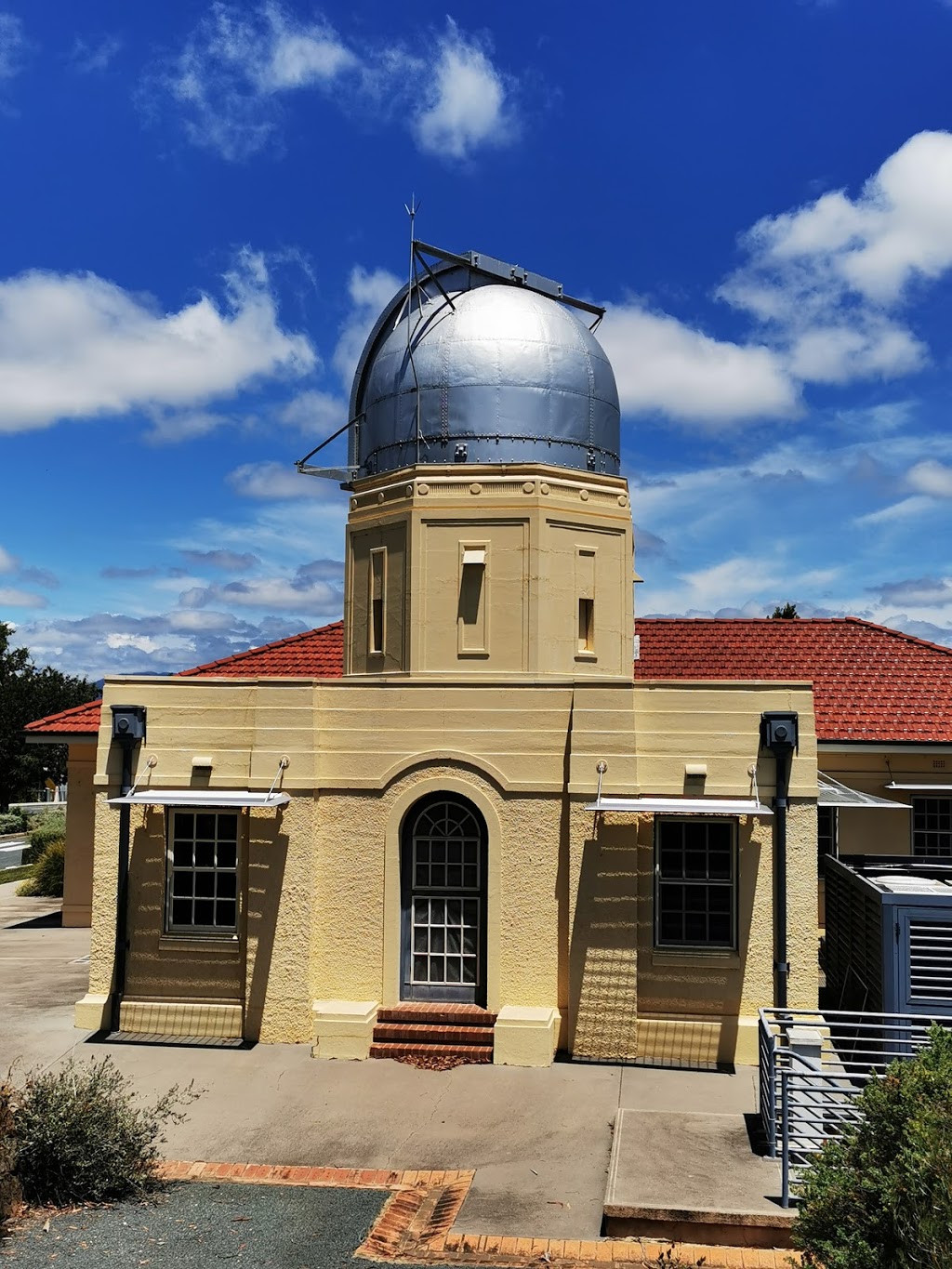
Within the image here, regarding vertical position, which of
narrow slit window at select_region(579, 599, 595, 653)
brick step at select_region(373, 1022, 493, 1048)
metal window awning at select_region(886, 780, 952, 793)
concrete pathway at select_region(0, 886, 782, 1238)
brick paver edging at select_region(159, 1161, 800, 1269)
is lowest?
brick paver edging at select_region(159, 1161, 800, 1269)

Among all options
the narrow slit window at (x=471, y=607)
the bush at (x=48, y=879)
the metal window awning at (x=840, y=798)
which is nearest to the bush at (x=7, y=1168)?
the narrow slit window at (x=471, y=607)

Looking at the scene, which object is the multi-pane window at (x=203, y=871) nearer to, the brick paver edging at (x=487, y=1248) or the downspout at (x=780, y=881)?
the brick paver edging at (x=487, y=1248)

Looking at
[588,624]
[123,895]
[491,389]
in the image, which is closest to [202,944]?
[123,895]

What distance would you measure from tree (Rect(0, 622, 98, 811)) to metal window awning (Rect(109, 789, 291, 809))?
38019mm

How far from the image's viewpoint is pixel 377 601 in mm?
15070

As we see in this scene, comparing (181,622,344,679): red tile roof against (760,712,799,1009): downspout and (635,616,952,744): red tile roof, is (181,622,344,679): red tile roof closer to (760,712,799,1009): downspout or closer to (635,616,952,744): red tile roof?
(635,616,952,744): red tile roof

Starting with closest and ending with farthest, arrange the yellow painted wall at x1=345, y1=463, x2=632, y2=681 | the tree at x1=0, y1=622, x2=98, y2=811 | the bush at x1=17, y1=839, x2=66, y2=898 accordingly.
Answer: the yellow painted wall at x1=345, y1=463, x2=632, y2=681 < the bush at x1=17, y1=839, x2=66, y2=898 < the tree at x1=0, y1=622, x2=98, y2=811

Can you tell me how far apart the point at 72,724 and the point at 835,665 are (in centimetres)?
1359

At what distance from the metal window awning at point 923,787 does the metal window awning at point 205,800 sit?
33.1 feet

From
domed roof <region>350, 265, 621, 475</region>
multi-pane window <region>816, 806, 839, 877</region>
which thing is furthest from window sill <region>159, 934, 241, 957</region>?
multi-pane window <region>816, 806, 839, 877</region>

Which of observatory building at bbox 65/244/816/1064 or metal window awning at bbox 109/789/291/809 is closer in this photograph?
observatory building at bbox 65/244/816/1064

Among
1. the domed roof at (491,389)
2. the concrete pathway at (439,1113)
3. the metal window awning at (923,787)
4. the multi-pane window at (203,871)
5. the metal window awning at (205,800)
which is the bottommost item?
the concrete pathway at (439,1113)

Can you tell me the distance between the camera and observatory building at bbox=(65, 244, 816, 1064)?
41.1 ft

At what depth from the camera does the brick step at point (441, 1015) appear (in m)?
12.7
